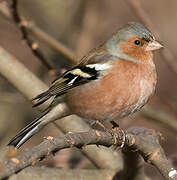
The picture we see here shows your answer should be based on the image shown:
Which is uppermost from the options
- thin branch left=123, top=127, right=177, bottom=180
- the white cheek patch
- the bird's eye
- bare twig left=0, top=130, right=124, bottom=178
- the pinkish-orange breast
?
bare twig left=0, top=130, right=124, bottom=178

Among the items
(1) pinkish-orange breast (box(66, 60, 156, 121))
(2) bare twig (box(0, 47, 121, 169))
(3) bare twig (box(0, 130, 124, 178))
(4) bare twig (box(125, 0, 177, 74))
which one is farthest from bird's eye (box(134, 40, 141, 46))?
(3) bare twig (box(0, 130, 124, 178))

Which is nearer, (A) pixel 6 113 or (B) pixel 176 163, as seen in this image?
(B) pixel 176 163

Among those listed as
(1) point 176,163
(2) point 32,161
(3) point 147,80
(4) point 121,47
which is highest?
(2) point 32,161

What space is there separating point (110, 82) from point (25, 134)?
3.04 feet

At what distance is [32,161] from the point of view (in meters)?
2.23

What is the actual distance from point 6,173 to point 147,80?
246 cm

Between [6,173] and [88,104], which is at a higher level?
[6,173]

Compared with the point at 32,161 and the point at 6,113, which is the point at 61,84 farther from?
the point at 32,161

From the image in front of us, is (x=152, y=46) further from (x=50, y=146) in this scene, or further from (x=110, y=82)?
(x=50, y=146)

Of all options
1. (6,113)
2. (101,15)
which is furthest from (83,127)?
(101,15)

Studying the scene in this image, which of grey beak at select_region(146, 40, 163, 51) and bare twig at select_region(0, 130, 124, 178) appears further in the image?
grey beak at select_region(146, 40, 163, 51)

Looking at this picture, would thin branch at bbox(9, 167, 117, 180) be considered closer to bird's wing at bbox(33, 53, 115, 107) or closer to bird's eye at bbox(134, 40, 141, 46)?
bird's wing at bbox(33, 53, 115, 107)

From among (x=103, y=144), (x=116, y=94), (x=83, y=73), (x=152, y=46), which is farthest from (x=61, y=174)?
(x=152, y=46)

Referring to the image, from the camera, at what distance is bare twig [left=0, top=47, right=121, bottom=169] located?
13.6ft
